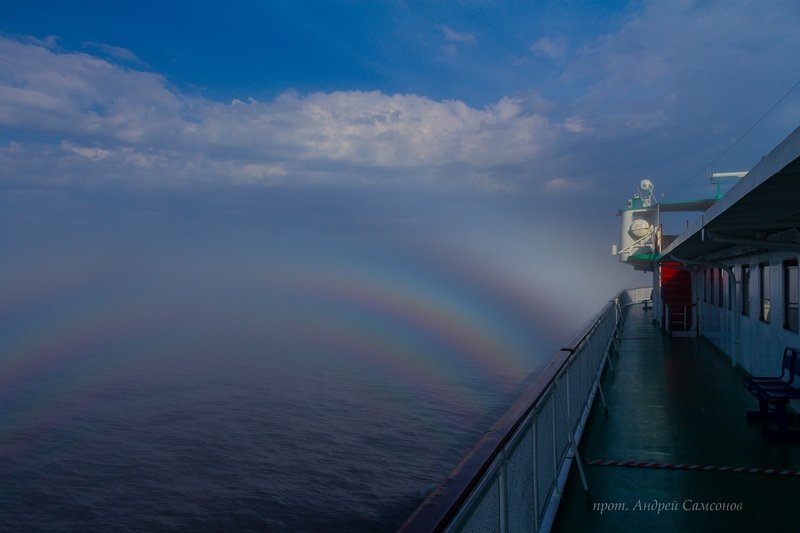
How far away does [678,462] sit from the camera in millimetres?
5547

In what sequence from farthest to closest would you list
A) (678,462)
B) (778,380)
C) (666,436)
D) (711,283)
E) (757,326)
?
(711,283) < (757,326) < (778,380) < (666,436) < (678,462)

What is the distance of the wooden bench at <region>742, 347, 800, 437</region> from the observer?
6.43 meters

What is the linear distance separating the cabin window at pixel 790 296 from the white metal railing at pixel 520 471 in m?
3.67

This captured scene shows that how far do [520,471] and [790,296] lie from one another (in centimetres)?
699

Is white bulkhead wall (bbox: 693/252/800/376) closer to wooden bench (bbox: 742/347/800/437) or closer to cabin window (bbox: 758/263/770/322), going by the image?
cabin window (bbox: 758/263/770/322)

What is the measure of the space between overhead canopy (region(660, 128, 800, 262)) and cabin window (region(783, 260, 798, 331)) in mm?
471

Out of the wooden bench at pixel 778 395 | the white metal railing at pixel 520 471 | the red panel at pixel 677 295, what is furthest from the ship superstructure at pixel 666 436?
the red panel at pixel 677 295

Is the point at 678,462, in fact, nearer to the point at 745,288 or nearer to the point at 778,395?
the point at 778,395

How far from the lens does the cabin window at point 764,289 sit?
9592 millimetres

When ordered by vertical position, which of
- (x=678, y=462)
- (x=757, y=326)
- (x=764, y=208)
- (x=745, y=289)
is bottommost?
(x=678, y=462)

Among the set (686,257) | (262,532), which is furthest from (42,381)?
(686,257)

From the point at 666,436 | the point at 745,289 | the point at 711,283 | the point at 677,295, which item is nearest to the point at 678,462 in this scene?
the point at 666,436

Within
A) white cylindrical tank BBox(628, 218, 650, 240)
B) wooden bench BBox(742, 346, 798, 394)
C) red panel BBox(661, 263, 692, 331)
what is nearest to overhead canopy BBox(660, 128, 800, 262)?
wooden bench BBox(742, 346, 798, 394)

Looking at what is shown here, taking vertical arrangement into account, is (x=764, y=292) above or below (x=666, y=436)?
above
